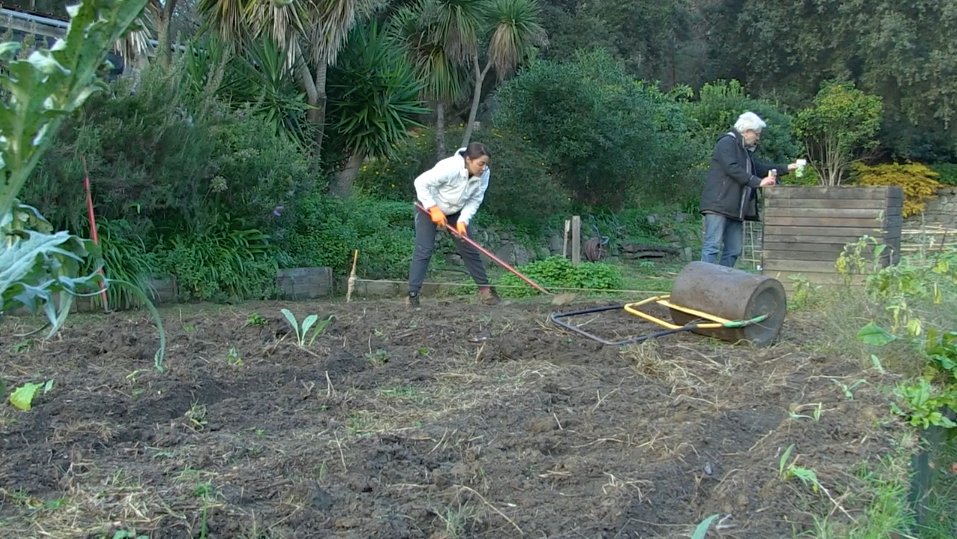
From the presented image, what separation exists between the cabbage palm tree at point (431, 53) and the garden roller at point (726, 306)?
8711 millimetres

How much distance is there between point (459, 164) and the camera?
8.09m

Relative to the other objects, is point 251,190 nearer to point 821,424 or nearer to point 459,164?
point 459,164

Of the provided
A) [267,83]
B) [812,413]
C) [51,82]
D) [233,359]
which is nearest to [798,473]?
[812,413]

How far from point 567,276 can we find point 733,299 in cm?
420

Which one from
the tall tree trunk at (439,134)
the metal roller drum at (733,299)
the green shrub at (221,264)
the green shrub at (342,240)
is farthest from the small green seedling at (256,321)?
the tall tree trunk at (439,134)

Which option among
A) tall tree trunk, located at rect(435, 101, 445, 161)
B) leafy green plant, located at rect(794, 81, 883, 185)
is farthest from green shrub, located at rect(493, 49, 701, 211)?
leafy green plant, located at rect(794, 81, 883, 185)

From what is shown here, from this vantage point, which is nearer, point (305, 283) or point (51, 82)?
point (51, 82)

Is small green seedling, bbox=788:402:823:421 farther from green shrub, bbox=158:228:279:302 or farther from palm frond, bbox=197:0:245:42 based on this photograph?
palm frond, bbox=197:0:245:42

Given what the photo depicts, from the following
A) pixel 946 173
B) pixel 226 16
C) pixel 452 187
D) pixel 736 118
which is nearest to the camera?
pixel 452 187

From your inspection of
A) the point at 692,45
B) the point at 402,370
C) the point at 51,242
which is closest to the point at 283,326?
the point at 402,370

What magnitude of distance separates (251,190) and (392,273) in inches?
79.5

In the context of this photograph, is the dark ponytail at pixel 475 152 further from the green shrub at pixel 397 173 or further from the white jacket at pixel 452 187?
the green shrub at pixel 397 173

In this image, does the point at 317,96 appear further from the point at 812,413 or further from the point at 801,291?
the point at 812,413

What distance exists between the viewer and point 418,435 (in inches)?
154
